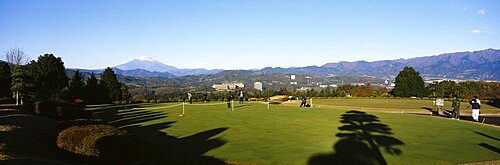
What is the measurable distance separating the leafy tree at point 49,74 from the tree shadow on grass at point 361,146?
123 feet

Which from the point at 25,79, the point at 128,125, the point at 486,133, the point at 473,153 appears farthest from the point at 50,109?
the point at 486,133

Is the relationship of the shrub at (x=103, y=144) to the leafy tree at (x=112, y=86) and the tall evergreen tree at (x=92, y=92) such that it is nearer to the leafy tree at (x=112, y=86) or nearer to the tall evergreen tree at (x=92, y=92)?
the tall evergreen tree at (x=92, y=92)

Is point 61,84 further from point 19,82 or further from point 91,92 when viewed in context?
point 19,82

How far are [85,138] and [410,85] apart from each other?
5521 centimetres

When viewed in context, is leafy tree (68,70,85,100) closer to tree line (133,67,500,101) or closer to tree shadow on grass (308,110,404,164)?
tree line (133,67,500,101)

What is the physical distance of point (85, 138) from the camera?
9.52 metres

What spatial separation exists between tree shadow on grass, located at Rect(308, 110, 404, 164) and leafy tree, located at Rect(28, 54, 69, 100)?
37380mm

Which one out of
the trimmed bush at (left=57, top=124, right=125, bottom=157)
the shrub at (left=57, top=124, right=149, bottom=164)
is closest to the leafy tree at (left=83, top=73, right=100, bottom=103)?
the trimmed bush at (left=57, top=124, right=125, bottom=157)

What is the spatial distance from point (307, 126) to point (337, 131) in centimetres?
225

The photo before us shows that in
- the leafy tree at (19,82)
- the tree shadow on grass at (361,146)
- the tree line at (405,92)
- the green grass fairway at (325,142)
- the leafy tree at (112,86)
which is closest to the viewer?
the tree shadow on grass at (361,146)

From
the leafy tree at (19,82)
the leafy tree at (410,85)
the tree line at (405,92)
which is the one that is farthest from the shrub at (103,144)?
the leafy tree at (410,85)

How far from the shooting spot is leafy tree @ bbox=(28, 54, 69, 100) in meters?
42.8

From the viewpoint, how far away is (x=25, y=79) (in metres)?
29.4

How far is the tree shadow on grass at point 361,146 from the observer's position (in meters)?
10.5
